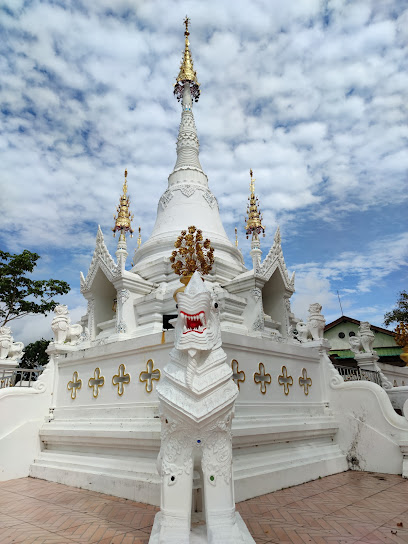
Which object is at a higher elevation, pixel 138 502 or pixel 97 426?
pixel 97 426

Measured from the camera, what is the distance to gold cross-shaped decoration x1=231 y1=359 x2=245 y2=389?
7.10 m

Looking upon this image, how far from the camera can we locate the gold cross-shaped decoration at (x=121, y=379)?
24.6 feet

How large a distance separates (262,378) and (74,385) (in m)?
4.24

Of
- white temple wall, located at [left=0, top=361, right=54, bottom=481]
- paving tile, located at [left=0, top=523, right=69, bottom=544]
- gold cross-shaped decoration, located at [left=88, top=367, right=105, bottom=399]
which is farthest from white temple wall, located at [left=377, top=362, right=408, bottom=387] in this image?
paving tile, located at [left=0, top=523, right=69, bottom=544]

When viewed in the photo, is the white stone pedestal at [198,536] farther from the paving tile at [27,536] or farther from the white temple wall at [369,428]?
the white temple wall at [369,428]

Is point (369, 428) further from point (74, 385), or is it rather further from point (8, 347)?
point (8, 347)

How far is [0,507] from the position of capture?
593cm

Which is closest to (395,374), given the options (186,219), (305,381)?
(305,381)

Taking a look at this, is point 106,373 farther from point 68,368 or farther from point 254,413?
point 254,413

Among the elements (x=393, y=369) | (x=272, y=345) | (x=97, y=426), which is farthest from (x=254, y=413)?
(x=393, y=369)

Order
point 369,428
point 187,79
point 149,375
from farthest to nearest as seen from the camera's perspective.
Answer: point 187,79 → point 369,428 → point 149,375

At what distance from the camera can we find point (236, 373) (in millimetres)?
7168

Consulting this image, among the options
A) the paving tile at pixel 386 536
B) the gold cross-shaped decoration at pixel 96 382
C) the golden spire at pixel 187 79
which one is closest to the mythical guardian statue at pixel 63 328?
the gold cross-shaped decoration at pixel 96 382

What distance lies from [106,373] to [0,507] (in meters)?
2.79
